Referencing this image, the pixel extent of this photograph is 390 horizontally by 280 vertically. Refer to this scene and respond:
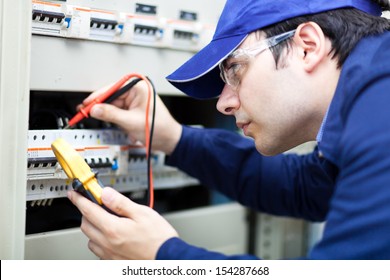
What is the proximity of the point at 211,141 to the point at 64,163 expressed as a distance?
0.47 m

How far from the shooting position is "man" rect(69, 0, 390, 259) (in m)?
0.66

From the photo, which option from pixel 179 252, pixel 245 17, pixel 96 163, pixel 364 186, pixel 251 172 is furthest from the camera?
pixel 251 172

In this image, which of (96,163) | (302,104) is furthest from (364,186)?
(96,163)

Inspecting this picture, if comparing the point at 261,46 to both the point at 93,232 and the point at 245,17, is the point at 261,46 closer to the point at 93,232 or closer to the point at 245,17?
the point at 245,17

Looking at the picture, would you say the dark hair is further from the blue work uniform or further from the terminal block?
the terminal block

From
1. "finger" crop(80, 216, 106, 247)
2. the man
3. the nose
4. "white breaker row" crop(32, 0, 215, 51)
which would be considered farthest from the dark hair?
"finger" crop(80, 216, 106, 247)

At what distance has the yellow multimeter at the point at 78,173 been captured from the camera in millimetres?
868

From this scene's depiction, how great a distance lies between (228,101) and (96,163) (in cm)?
32

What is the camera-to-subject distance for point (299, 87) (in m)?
0.89

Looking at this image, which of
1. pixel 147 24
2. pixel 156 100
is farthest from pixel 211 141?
pixel 147 24

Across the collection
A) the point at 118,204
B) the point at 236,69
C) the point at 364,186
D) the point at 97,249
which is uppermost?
the point at 236,69

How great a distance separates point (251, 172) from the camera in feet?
4.16

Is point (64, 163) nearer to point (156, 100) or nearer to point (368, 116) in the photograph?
point (156, 100)

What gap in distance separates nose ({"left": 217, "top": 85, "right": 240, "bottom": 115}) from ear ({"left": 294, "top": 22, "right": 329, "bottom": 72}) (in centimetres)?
16
